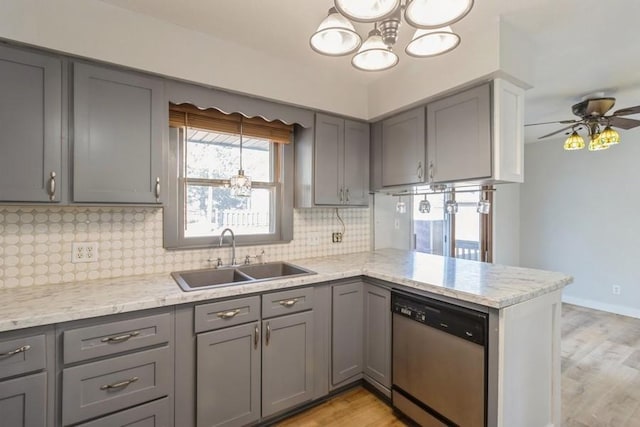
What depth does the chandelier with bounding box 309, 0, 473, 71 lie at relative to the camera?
107cm

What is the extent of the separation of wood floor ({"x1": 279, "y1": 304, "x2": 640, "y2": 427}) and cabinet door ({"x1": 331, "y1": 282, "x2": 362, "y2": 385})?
7.8 inches

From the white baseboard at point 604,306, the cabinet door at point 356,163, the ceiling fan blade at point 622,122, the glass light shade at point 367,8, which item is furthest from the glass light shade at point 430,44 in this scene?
the white baseboard at point 604,306

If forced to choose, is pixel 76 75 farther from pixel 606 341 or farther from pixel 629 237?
pixel 629 237

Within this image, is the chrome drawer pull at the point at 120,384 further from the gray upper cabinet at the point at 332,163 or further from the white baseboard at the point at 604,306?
the white baseboard at the point at 604,306

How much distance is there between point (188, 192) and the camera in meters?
2.29

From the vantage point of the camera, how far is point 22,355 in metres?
1.23

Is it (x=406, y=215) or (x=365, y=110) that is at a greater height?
(x=365, y=110)

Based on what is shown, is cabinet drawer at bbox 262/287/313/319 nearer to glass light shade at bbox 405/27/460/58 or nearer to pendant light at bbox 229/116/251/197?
pendant light at bbox 229/116/251/197

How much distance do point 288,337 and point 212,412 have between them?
1.86 feet

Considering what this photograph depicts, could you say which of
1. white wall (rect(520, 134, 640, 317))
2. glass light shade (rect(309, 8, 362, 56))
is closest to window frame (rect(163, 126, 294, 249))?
glass light shade (rect(309, 8, 362, 56))

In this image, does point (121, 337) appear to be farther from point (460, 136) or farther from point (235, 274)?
point (460, 136)

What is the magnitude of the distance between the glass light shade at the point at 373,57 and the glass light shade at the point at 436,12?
287mm

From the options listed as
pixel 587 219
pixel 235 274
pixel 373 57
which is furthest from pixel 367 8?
pixel 587 219

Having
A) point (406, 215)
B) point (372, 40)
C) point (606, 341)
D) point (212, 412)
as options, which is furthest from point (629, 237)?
point (212, 412)
